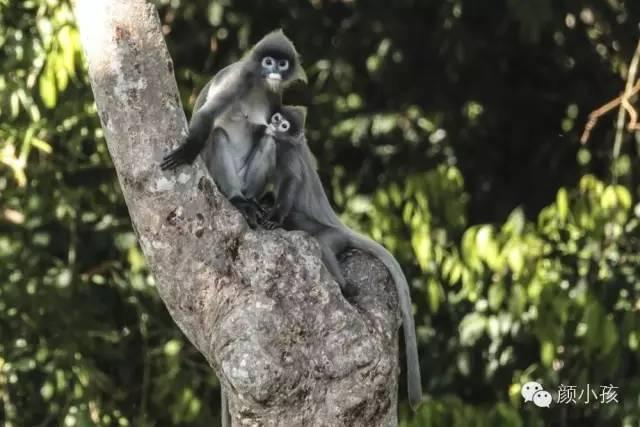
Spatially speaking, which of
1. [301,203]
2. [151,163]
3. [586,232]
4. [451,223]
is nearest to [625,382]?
[586,232]

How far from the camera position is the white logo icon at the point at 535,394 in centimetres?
549

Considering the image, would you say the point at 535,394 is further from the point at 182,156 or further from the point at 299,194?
the point at 182,156

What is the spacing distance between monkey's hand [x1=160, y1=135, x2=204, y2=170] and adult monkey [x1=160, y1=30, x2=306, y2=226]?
2.25 ft

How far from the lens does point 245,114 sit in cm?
480

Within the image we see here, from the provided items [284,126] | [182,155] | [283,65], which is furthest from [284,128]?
[182,155]

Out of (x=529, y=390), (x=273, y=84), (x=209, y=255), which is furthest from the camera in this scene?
(x=529, y=390)

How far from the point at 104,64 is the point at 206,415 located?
282cm

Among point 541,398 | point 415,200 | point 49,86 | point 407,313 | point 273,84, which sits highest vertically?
point 273,84

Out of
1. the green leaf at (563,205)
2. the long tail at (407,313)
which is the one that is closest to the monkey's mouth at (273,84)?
the long tail at (407,313)

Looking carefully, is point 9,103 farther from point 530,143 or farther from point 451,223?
point 530,143

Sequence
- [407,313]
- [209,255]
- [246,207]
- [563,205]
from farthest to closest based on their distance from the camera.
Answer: [563,205] < [246,207] < [407,313] < [209,255]

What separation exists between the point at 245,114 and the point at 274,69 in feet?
0.65

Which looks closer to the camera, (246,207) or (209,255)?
(209,255)

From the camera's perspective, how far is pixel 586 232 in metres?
5.74
